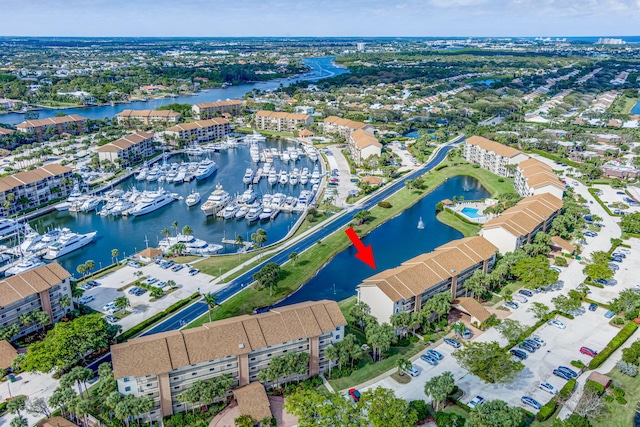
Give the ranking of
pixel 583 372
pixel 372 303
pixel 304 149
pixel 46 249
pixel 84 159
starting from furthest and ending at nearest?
1. pixel 304 149
2. pixel 84 159
3. pixel 46 249
4. pixel 372 303
5. pixel 583 372

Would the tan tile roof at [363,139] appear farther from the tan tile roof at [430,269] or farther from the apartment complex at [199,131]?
the tan tile roof at [430,269]

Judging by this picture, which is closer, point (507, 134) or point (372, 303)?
point (372, 303)

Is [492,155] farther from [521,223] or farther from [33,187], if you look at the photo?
[33,187]

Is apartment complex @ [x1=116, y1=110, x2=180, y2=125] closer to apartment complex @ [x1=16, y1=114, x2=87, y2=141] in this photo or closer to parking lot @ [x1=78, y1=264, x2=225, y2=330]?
apartment complex @ [x1=16, y1=114, x2=87, y2=141]

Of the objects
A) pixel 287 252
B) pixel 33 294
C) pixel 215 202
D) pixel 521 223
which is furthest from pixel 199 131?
pixel 521 223

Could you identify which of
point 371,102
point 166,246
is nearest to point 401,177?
point 166,246

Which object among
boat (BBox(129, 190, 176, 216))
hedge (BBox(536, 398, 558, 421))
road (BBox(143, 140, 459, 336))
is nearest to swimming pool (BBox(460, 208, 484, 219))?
road (BBox(143, 140, 459, 336))

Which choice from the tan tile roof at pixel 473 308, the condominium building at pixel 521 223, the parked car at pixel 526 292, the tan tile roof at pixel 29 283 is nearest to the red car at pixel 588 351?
the tan tile roof at pixel 473 308

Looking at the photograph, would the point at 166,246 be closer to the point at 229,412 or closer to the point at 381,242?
the point at 381,242
